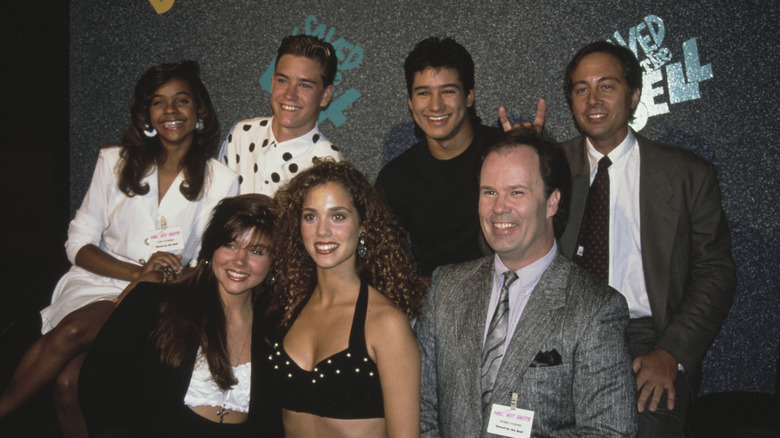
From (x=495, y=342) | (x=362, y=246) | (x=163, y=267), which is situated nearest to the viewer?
(x=495, y=342)

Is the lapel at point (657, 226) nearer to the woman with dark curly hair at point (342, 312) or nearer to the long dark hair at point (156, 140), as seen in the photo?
the woman with dark curly hair at point (342, 312)

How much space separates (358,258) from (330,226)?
17 cm

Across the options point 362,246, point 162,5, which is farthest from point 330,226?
point 162,5

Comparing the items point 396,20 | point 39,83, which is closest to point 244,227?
point 396,20

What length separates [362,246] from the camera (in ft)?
7.04

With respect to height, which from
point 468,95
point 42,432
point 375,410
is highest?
point 468,95

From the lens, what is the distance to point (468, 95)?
9.22ft

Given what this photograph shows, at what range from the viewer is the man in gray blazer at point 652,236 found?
2227 mm

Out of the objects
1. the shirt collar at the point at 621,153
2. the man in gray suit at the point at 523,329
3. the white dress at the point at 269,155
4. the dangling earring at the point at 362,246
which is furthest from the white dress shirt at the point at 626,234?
the white dress at the point at 269,155

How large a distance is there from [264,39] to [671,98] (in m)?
2.33

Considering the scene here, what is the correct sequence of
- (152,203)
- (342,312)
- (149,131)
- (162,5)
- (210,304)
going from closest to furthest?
(342,312), (210,304), (152,203), (149,131), (162,5)

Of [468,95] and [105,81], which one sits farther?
[105,81]

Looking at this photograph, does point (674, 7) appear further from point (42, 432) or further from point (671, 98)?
point (42, 432)

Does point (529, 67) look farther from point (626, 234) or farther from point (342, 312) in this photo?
point (342, 312)
